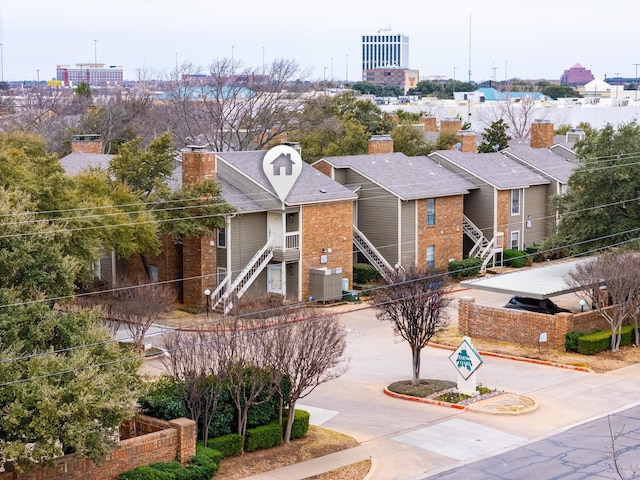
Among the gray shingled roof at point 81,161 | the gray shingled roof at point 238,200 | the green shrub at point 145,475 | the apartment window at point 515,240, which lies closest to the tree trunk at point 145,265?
the gray shingled roof at point 238,200

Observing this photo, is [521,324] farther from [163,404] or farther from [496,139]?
[496,139]

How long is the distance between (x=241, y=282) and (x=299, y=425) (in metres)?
19.1

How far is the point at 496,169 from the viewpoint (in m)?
62.1

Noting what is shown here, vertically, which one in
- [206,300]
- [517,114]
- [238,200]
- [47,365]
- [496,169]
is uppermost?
[517,114]

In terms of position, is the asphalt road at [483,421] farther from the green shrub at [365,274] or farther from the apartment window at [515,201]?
the apartment window at [515,201]

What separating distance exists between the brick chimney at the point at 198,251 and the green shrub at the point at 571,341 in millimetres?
15871

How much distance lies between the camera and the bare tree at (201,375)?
26.2 metres

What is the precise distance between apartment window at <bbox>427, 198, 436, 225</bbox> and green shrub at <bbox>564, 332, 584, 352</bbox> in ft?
56.3

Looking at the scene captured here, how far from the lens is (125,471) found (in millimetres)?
24156

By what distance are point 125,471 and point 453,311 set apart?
84.3ft

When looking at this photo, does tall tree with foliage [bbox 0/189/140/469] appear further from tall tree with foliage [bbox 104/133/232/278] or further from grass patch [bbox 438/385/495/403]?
tall tree with foliage [bbox 104/133/232/278]

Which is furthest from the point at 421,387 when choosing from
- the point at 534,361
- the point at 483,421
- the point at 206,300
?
the point at 206,300

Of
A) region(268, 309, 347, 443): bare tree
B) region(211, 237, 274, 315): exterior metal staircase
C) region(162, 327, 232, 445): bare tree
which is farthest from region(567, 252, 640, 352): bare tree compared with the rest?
region(162, 327, 232, 445): bare tree

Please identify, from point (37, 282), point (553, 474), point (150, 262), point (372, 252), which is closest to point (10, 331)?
point (37, 282)
